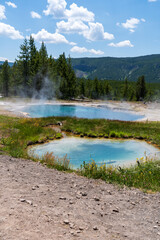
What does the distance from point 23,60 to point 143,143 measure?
169 feet

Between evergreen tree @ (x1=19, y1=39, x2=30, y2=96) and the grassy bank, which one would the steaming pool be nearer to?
the grassy bank

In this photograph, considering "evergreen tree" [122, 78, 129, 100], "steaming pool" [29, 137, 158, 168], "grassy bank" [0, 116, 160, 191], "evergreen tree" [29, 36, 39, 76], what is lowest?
"steaming pool" [29, 137, 158, 168]

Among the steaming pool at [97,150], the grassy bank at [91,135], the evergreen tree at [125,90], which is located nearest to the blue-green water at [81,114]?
the grassy bank at [91,135]

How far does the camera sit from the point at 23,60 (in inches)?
2360

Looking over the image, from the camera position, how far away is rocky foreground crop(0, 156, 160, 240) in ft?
14.3

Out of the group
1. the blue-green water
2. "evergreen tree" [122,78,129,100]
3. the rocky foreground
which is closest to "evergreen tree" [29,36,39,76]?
the blue-green water

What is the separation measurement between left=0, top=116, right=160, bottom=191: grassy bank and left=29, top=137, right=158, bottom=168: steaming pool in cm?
110

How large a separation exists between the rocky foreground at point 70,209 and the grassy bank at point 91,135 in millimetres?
800

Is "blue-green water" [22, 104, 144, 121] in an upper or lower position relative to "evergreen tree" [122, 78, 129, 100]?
lower

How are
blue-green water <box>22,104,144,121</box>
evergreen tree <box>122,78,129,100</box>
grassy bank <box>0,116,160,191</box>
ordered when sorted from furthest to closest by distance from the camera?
1. evergreen tree <box>122,78,129,100</box>
2. blue-green water <box>22,104,144,121</box>
3. grassy bank <box>0,116,160,191</box>

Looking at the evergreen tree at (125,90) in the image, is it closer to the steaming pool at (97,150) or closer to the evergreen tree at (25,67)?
the evergreen tree at (25,67)

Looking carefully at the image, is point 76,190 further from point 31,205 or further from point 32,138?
point 32,138

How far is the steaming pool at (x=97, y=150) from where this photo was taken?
13961 millimetres

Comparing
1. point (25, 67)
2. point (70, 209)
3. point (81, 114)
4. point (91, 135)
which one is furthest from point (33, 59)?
point (70, 209)
